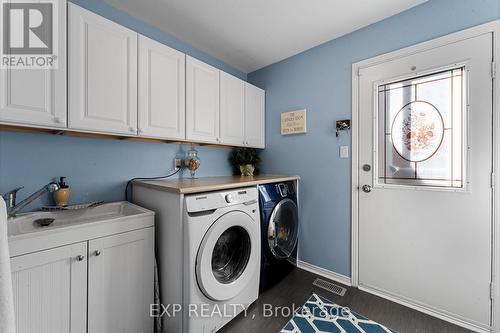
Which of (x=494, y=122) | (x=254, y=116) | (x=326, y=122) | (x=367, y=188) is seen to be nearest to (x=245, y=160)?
(x=254, y=116)

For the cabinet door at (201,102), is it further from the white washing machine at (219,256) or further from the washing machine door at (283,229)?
the washing machine door at (283,229)

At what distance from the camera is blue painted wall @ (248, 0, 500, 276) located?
5.80ft

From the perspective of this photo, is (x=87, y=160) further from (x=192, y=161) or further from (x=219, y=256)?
(x=219, y=256)

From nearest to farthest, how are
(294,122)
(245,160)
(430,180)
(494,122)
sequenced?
(494,122) < (430,180) < (294,122) < (245,160)

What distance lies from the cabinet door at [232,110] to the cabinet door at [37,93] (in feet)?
3.94

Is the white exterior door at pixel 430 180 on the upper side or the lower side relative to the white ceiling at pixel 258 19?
lower

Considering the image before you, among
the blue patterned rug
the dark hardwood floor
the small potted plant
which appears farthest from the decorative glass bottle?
the blue patterned rug

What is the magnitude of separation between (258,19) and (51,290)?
7.50 feet

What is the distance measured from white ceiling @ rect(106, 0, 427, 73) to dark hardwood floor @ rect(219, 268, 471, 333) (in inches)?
94.5

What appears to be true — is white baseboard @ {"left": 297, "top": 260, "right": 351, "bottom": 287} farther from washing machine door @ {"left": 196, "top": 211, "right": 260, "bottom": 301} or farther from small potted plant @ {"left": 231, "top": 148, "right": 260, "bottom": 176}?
small potted plant @ {"left": 231, "top": 148, "right": 260, "bottom": 176}

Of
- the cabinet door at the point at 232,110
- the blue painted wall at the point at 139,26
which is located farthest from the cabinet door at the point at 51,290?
the blue painted wall at the point at 139,26

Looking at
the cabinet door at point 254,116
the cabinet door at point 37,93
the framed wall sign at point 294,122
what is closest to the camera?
the cabinet door at point 37,93

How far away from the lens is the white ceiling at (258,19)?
1598 mm

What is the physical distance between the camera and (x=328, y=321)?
1.50 meters
